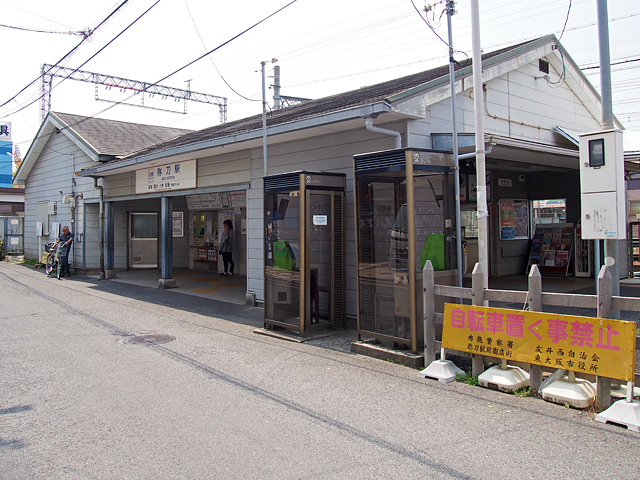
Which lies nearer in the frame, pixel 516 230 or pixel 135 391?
pixel 135 391

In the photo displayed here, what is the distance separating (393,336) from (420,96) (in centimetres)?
361

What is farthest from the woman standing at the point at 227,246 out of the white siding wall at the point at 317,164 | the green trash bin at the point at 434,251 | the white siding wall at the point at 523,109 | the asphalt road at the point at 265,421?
the green trash bin at the point at 434,251

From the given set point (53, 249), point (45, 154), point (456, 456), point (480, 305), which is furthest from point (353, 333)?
point (45, 154)

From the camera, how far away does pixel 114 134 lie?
19.6 meters

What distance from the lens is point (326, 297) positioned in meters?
8.30

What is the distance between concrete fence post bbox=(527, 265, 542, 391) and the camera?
4914mm

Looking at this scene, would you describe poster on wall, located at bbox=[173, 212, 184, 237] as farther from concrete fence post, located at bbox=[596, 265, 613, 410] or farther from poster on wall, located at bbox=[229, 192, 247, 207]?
concrete fence post, located at bbox=[596, 265, 613, 410]

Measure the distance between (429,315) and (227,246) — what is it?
421 inches

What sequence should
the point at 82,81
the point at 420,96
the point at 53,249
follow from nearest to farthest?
the point at 420,96 < the point at 53,249 < the point at 82,81

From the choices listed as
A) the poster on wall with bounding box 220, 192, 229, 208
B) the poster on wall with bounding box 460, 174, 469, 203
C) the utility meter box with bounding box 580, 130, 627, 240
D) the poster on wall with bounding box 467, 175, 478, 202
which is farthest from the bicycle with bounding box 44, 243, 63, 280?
the utility meter box with bounding box 580, 130, 627, 240

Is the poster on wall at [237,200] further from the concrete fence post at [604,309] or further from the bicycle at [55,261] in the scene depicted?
the concrete fence post at [604,309]

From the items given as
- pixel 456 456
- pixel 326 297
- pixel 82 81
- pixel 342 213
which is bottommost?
pixel 456 456

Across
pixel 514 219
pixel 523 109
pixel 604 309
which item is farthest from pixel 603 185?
pixel 514 219

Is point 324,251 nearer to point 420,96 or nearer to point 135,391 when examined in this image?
point 420,96
